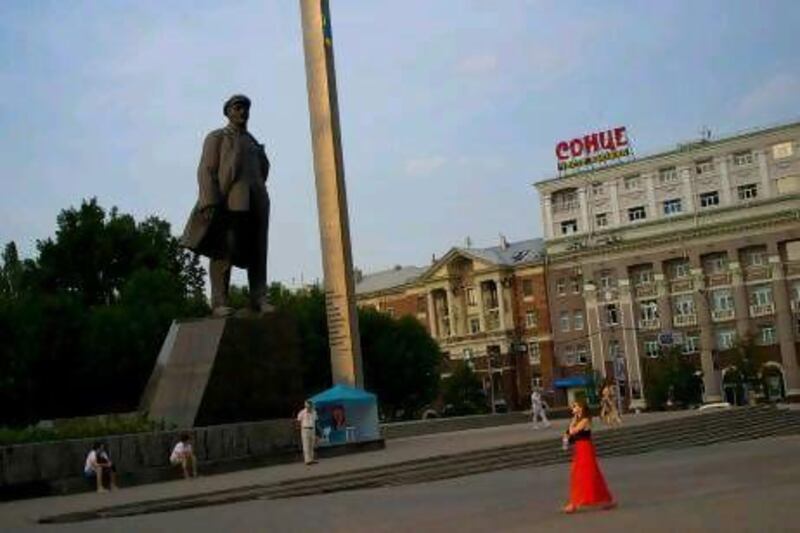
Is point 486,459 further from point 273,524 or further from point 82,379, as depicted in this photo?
point 82,379

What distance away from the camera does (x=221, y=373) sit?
21500 millimetres

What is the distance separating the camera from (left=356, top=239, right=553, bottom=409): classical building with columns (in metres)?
79.9

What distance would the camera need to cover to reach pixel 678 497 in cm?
1149

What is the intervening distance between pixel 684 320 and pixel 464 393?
16038 mm

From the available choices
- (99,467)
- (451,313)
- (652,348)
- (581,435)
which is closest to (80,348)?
(99,467)

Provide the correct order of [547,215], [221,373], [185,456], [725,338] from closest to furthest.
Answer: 1. [185,456]
2. [221,373]
3. [725,338]
4. [547,215]

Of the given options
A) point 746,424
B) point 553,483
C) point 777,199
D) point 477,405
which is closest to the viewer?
point 553,483

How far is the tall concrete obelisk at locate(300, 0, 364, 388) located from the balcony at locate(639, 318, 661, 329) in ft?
146

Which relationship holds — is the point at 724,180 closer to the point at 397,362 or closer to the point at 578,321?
the point at 578,321

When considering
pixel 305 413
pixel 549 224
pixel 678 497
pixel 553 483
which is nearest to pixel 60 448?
pixel 305 413

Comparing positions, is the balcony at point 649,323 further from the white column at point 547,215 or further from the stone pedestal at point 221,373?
the stone pedestal at point 221,373

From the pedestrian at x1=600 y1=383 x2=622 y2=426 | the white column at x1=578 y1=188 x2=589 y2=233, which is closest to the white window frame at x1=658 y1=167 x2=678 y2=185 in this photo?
the white column at x1=578 y1=188 x2=589 y2=233

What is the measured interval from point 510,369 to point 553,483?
6639 centimetres

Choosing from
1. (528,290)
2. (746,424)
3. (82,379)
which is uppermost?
(528,290)
